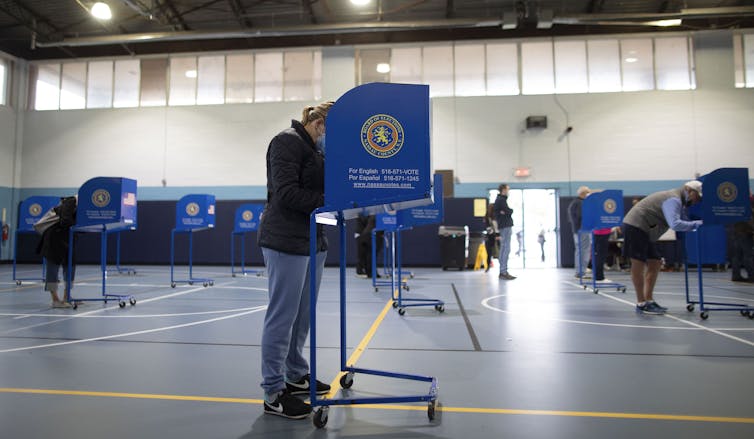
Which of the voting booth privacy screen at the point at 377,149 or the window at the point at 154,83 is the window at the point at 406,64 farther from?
the voting booth privacy screen at the point at 377,149

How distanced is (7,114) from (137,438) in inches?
778

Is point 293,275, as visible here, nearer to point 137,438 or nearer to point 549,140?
point 137,438

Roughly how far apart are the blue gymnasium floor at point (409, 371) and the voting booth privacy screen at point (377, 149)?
1.05 metres

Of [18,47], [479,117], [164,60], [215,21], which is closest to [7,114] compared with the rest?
[18,47]

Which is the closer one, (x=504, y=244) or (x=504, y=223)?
(x=504, y=223)

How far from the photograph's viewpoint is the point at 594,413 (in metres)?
2.16

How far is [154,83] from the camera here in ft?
54.4

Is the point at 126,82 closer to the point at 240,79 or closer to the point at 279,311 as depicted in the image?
the point at 240,79

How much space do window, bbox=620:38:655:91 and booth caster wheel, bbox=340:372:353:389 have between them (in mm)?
15872

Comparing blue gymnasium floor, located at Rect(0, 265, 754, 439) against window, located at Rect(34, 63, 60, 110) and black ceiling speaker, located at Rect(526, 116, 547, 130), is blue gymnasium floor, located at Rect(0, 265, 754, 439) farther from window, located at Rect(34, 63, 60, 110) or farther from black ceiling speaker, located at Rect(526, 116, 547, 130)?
window, located at Rect(34, 63, 60, 110)

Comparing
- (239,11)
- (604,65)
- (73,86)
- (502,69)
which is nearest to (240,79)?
(239,11)

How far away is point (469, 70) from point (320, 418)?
1518cm

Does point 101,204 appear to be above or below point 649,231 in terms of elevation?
above

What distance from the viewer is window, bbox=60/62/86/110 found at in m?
17.0
